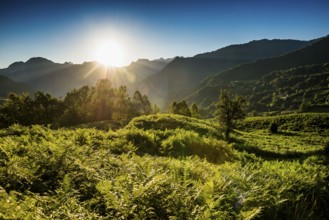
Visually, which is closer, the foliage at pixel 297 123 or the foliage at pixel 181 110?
the foliage at pixel 297 123

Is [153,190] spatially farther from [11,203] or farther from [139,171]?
[11,203]

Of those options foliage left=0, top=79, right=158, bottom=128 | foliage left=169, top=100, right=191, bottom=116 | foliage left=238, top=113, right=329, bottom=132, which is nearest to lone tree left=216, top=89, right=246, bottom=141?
foliage left=0, top=79, right=158, bottom=128

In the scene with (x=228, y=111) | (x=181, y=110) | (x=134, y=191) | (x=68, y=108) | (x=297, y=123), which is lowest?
(x=297, y=123)

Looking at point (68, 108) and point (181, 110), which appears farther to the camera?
point (181, 110)

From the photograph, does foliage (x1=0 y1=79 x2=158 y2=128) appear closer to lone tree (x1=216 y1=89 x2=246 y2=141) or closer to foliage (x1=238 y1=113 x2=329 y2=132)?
lone tree (x1=216 y1=89 x2=246 y2=141)

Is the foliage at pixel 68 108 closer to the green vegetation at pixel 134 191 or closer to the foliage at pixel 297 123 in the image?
the foliage at pixel 297 123

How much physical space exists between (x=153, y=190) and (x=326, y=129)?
286 ft

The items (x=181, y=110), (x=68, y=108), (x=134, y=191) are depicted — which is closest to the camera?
(x=134, y=191)

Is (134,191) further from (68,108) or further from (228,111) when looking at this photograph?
(68,108)

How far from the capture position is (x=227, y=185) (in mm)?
7324

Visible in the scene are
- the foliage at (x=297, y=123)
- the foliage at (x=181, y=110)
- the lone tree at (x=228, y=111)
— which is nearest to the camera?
the lone tree at (x=228, y=111)

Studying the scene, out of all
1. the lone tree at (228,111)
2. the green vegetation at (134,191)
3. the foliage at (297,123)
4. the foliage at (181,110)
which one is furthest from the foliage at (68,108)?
the green vegetation at (134,191)

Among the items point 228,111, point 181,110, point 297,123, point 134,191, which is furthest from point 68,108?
point 134,191

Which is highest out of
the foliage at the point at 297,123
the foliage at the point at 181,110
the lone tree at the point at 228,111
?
the lone tree at the point at 228,111
